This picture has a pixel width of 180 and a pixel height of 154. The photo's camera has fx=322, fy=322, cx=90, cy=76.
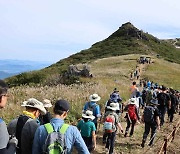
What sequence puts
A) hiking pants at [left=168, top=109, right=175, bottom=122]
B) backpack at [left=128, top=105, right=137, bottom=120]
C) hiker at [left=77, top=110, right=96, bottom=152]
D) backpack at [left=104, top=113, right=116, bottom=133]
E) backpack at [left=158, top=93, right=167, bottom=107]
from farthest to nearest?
hiking pants at [left=168, top=109, right=175, bottom=122] < backpack at [left=158, top=93, right=167, bottom=107] < backpack at [left=128, top=105, right=137, bottom=120] < backpack at [left=104, top=113, right=116, bottom=133] < hiker at [left=77, top=110, right=96, bottom=152]

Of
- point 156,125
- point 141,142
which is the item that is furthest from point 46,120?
point 141,142

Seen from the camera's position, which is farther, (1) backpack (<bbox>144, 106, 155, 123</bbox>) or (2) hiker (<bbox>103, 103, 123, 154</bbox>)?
(1) backpack (<bbox>144, 106, 155, 123</bbox>)

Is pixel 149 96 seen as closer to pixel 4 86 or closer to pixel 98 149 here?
pixel 98 149

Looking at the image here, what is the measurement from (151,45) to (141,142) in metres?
100

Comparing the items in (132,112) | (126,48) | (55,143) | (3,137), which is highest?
(126,48)

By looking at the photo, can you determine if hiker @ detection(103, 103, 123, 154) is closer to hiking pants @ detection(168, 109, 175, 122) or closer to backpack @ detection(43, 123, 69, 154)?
backpack @ detection(43, 123, 69, 154)

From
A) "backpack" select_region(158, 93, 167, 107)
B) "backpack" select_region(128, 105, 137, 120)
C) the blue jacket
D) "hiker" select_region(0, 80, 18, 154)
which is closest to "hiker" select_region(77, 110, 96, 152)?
the blue jacket

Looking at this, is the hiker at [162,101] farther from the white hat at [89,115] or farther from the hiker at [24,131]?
the hiker at [24,131]

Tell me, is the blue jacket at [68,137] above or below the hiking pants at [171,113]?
above

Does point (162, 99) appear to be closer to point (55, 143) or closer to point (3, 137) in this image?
point (55, 143)

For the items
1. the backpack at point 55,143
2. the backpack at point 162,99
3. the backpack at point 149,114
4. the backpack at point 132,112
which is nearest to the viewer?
the backpack at point 55,143

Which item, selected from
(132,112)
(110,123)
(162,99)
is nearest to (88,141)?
(110,123)

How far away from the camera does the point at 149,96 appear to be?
1809cm

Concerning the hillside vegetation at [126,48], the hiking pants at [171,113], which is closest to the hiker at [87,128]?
the hiking pants at [171,113]
